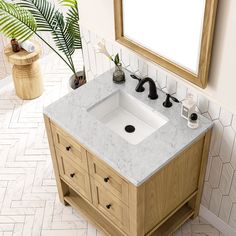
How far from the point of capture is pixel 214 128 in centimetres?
253

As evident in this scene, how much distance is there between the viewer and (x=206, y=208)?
118 inches

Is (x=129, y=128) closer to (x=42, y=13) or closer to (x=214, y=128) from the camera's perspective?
(x=214, y=128)

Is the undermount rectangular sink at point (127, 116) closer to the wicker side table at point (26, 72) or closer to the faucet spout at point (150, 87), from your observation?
the faucet spout at point (150, 87)

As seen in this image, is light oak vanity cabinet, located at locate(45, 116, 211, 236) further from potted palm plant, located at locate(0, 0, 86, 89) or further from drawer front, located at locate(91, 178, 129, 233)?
potted palm plant, located at locate(0, 0, 86, 89)

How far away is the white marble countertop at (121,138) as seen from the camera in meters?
2.30

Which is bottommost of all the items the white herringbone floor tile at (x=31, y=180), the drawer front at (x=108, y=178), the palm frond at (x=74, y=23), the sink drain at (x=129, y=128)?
the white herringbone floor tile at (x=31, y=180)

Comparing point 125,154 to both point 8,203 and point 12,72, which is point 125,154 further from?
point 12,72

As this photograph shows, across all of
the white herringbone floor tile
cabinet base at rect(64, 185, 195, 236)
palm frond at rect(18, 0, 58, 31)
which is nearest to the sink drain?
cabinet base at rect(64, 185, 195, 236)

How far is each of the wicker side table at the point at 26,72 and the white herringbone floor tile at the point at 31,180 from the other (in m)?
0.09

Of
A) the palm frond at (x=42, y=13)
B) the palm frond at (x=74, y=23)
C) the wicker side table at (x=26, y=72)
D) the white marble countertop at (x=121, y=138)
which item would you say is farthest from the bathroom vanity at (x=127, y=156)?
the wicker side table at (x=26, y=72)

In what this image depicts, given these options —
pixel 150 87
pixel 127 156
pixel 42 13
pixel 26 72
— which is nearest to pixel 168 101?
pixel 150 87

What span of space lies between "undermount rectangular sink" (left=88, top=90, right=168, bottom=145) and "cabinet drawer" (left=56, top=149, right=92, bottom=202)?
31 cm

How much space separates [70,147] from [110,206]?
0.41 meters

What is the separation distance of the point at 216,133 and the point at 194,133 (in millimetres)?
179
